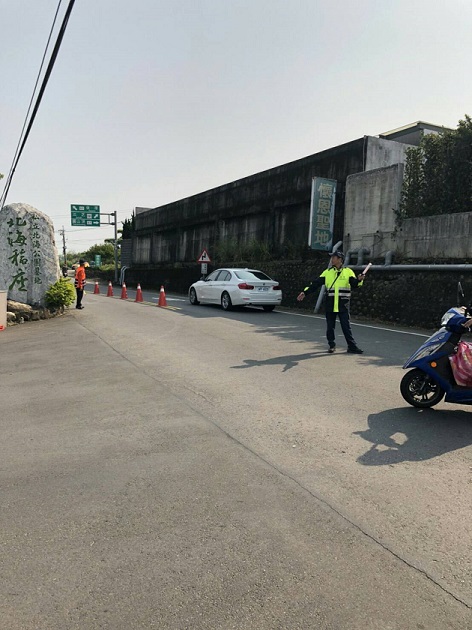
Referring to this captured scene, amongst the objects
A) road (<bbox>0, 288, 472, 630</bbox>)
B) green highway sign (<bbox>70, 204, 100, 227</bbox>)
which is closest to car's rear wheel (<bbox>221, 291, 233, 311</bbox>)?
road (<bbox>0, 288, 472, 630</bbox>)

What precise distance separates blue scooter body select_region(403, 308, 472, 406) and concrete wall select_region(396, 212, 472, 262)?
27.9 ft

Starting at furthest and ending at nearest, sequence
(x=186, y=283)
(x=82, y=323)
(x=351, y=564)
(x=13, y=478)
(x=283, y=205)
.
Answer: (x=186, y=283)
(x=283, y=205)
(x=82, y=323)
(x=13, y=478)
(x=351, y=564)

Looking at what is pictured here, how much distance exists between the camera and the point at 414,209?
50.4 ft

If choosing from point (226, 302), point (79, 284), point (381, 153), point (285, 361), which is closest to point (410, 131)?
point (381, 153)

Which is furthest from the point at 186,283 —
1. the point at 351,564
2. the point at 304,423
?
the point at 351,564

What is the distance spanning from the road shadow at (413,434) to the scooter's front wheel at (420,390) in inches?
3.6

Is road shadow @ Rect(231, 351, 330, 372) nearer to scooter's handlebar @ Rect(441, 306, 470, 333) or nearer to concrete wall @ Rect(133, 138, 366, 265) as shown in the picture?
scooter's handlebar @ Rect(441, 306, 470, 333)

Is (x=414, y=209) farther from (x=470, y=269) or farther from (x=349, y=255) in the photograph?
(x=470, y=269)

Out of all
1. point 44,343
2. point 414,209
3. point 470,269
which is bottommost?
point 44,343

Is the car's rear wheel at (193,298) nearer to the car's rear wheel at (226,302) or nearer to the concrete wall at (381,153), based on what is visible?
A: the car's rear wheel at (226,302)

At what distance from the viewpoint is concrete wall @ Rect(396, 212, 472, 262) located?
12867 mm

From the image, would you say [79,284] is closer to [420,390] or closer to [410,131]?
[420,390]

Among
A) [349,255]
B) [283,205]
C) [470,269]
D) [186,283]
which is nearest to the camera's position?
[470,269]

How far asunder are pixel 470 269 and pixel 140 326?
8.03 meters
